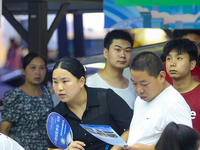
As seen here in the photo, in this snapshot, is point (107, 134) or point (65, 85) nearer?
point (107, 134)

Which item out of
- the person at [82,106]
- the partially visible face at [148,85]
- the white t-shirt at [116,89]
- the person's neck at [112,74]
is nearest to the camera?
the partially visible face at [148,85]

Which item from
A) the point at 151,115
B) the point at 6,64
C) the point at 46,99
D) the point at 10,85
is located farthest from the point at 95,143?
the point at 6,64

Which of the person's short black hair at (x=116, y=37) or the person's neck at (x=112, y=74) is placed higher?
the person's short black hair at (x=116, y=37)

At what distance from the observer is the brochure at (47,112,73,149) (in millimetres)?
1827

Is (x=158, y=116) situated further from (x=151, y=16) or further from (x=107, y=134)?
(x=151, y=16)

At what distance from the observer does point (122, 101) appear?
1.96 meters

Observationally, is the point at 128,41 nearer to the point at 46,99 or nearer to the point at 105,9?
the point at 105,9

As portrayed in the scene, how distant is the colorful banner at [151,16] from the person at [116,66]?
38 cm

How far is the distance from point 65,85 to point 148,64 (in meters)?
0.55

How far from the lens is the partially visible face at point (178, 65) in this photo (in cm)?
201

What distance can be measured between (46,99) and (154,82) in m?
1.62

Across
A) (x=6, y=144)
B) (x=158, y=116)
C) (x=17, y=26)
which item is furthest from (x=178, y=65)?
(x=17, y=26)

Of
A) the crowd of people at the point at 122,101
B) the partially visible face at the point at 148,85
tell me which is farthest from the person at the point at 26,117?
the partially visible face at the point at 148,85

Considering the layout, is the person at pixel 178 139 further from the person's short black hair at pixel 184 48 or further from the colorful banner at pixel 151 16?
the colorful banner at pixel 151 16
